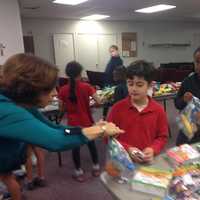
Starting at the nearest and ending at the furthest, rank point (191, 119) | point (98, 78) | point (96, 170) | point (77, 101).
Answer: point (191, 119) → point (77, 101) → point (96, 170) → point (98, 78)

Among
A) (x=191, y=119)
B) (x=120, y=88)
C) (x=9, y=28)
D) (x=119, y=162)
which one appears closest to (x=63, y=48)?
(x=9, y=28)

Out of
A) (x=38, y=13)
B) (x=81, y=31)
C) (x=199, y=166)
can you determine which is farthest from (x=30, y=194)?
(x=81, y=31)

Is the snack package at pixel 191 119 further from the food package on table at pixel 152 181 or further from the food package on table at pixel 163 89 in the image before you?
the food package on table at pixel 163 89

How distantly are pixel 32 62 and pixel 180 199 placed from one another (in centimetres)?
72

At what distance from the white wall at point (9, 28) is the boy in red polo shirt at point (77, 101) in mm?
1975

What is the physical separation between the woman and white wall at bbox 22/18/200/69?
21.0 feet

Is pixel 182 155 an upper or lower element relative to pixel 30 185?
upper

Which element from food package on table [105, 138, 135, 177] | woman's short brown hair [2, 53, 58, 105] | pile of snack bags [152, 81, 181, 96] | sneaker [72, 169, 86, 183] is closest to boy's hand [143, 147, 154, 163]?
food package on table [105, 138, 135, 177]

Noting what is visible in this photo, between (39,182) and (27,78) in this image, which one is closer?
(27,78)

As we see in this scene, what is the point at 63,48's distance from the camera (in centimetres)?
768

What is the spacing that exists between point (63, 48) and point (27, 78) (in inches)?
272

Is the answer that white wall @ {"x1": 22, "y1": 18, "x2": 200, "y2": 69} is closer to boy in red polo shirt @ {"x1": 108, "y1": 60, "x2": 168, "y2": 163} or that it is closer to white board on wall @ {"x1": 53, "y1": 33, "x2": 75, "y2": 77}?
white board on wall @ {"x1": 53, "y1": 33, "x2": 75, "y2": 77}

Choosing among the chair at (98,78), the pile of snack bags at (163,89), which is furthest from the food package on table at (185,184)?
the chair at (98,78)

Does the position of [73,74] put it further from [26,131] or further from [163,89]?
[26,131]
